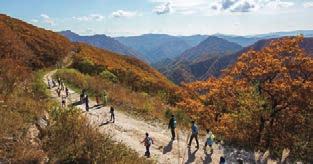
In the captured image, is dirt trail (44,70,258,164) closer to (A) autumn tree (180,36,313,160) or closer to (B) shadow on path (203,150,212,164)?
(B) shadow on path (203,150,212,164)

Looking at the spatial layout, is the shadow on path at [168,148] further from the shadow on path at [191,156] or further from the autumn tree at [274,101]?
the autumn tree at [274,101]

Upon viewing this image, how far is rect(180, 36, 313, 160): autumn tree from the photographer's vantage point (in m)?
25.5

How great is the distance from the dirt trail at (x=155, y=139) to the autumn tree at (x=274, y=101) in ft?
10.9

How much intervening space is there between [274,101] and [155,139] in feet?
27.6

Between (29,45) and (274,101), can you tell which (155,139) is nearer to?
(274,101)

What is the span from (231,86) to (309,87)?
24.4 feet

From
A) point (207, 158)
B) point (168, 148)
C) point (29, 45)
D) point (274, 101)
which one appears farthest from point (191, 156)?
point (29, 45)

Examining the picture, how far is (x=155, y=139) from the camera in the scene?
23984 mm

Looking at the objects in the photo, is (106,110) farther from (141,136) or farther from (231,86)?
(231,86)

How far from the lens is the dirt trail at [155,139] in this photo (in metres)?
21.3

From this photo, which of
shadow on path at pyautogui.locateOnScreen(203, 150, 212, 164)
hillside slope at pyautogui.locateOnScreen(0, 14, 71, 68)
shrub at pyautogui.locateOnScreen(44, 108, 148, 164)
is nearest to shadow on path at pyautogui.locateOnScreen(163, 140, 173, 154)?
shadow on path at pyautogui.locateOnScreen(203, 150, 212, 164)

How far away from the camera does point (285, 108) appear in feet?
86.7

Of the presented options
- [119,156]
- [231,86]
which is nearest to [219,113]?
[231,86]

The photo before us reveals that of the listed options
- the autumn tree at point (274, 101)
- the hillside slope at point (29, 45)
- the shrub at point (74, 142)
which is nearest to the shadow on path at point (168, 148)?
the autumn tree at point (274, 101)
